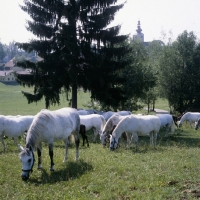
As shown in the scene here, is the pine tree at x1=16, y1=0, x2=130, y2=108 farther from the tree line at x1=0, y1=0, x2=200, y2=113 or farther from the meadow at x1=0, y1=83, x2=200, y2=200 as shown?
the meadow at x1=0, y1=83, x2=200, y2=200

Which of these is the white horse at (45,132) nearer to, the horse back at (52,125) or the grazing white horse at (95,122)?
the horse back at (52,125)

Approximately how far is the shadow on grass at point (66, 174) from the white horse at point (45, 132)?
0.37 m

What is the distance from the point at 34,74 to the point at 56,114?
554 inches

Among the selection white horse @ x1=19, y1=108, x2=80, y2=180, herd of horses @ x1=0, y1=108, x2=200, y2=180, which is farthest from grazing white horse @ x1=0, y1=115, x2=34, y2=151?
white horse @ x1=19, y1=108, x2=80, y2=180

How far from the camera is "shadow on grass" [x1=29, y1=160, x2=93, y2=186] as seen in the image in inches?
333

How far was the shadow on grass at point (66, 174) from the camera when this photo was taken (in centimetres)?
845

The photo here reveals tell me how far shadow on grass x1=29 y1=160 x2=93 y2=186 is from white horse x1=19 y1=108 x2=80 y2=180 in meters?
0.37

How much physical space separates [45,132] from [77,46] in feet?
45.6

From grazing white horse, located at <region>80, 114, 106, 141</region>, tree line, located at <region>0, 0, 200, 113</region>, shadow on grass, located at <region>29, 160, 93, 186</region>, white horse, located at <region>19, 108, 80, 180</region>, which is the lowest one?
shadow on grass, located at <region>29, 160, 93, 186</region>

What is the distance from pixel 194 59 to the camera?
38.8 metres

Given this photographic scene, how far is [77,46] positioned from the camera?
880 inches

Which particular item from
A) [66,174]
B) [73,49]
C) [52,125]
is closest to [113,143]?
[52,125]

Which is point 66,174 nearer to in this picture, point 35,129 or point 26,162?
point 26,162

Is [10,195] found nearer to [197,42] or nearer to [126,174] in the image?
[126,174]
